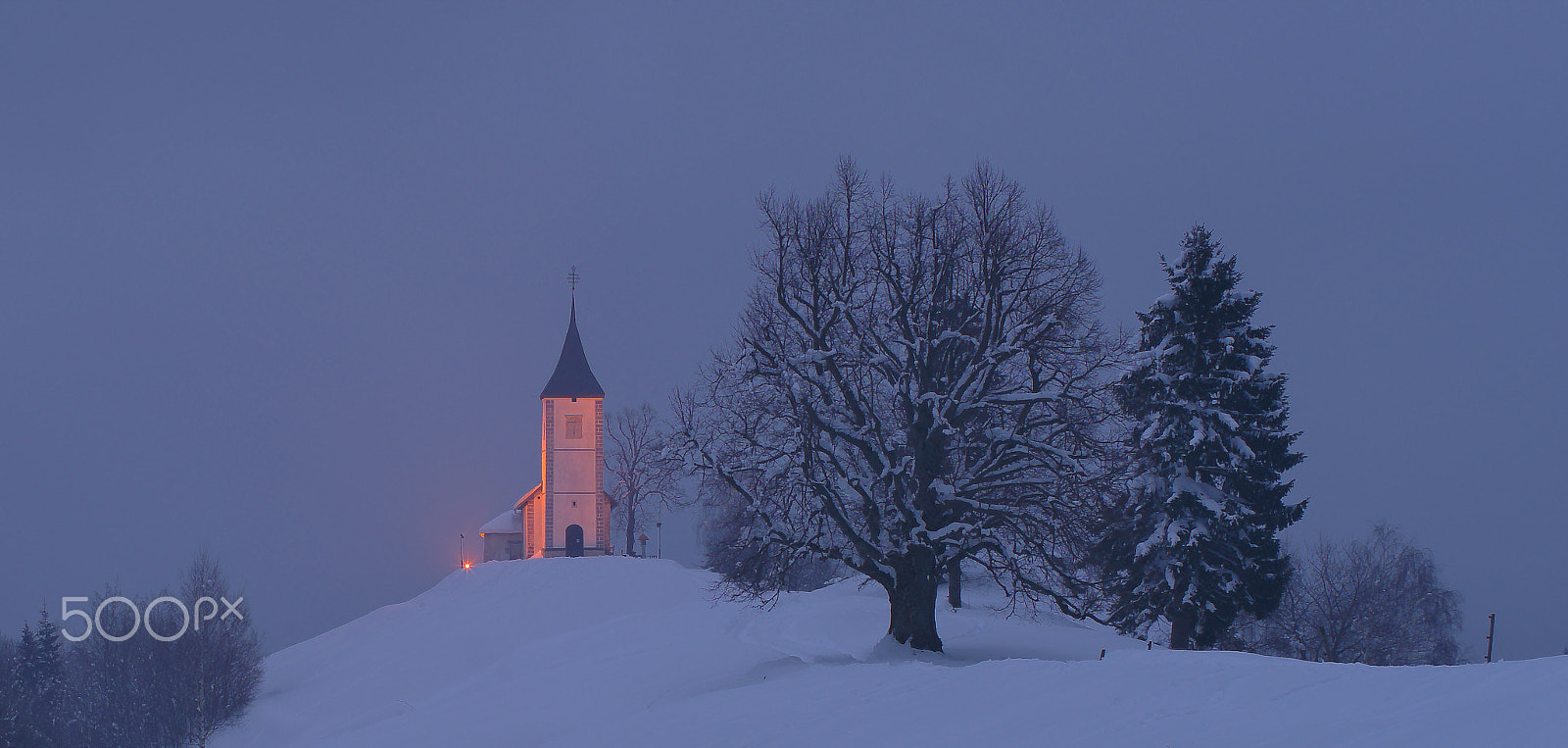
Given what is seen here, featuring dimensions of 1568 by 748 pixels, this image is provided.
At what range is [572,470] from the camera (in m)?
70.3

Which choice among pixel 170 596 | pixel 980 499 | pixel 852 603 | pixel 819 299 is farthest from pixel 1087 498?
pixel 170 596

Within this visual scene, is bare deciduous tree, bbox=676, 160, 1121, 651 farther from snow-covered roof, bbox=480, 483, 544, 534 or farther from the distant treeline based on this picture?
snow-covered roof, bbox=480, 483, 544, 534

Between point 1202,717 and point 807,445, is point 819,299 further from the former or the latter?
point 1202,717

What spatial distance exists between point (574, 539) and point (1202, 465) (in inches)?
2005

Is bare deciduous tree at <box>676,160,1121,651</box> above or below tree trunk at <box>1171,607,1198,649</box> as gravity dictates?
above

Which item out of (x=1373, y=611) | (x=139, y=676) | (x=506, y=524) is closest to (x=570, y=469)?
(x=506, y=524)

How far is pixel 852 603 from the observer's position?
35.5 meters

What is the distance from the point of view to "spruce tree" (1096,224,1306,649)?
25203mm

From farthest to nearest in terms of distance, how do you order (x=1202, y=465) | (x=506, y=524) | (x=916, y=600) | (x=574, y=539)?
(x=506, y=524) → (x=574, y=539) → (x=1202, y=465) → (x=916, y=600)

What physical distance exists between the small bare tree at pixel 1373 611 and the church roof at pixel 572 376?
43443 millimetres

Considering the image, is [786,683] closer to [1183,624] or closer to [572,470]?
[1183,624]

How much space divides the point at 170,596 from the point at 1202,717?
54.0 m

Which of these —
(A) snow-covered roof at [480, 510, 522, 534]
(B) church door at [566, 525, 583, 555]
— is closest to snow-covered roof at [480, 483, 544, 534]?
(A) snow-covered roof at [480, 510, 522, 534]

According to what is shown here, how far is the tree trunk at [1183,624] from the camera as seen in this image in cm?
2544
